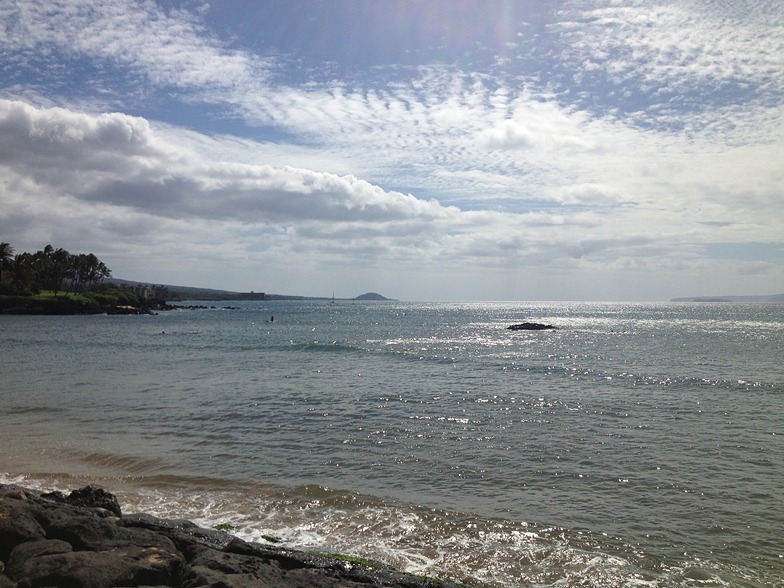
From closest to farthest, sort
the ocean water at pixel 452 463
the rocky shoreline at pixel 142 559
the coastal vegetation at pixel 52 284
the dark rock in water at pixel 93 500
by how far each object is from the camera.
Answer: the rocky shoreline at pixel 142 559
the ocean water at pixel 452 463
the dark rock in water at pixel 93 500
the coastal vegetation at pixel 52 284

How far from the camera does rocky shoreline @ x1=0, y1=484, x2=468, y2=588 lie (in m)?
6.74

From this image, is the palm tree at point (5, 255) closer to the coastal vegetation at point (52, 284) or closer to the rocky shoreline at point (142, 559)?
the coastal vegetation at point (52, 284)

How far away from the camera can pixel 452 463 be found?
1506cm

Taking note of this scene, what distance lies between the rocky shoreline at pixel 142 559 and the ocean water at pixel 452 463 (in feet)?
4.67

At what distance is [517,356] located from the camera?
46438 mm

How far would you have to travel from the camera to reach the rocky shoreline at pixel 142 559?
674 cm

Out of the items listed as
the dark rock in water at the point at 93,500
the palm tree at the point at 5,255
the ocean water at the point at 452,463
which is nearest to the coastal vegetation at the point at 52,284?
the palm tree at the point at 5,255

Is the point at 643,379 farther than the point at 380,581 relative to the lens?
Yes

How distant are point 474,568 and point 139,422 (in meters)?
15.6

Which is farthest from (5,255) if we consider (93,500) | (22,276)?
(93,500)

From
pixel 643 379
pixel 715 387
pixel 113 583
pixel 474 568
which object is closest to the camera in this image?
pixel 113 583

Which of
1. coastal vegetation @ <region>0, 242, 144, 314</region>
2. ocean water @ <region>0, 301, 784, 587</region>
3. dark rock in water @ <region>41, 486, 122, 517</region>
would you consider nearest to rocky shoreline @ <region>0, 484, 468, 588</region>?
dark rock in water @ <region>41, 486, 122, 517</region>

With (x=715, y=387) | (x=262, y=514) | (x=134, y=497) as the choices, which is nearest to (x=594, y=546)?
(x=262, y=514)

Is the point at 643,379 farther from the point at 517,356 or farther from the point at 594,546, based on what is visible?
the point at 594,546
